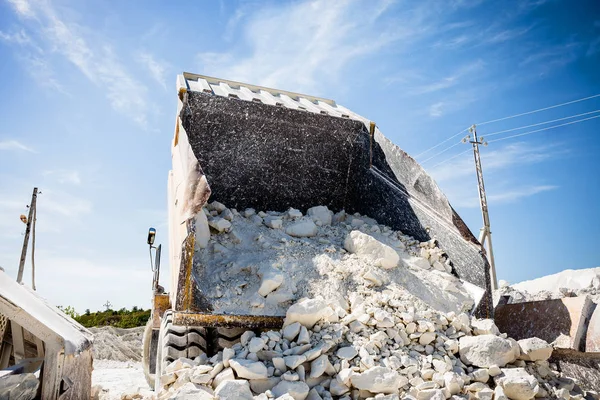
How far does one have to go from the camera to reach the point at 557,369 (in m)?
3.29

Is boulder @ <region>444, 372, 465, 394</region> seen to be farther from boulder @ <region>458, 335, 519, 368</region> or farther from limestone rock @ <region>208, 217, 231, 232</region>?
limestone rock @ <region>208, 217, 231, 232</region>

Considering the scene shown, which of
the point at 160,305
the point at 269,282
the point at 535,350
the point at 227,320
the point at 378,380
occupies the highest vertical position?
the point at 269,282

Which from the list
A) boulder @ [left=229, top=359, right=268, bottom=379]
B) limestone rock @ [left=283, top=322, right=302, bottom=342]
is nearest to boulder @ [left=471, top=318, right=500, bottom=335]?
limestone rock @ [left=283, top=322, right=302, bottom=342]

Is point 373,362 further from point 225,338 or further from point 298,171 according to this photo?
point 298,171

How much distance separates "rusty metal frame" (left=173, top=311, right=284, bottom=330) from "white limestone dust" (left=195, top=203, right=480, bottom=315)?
4.6 inches

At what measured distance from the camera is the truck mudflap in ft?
14.3

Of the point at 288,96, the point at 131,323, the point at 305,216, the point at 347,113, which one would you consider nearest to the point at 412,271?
the point at 305,216

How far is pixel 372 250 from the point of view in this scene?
3.73 meters

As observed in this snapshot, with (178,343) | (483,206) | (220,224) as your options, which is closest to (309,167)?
(220,224)

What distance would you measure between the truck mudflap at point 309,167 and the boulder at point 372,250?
0.68 metres

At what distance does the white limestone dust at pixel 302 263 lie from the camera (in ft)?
10.8

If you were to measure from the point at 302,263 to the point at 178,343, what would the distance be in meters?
1.05

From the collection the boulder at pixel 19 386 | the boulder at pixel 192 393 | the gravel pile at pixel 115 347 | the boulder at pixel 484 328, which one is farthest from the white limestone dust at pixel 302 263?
the gravel pile at pixel 115 347

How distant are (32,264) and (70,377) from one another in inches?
430
